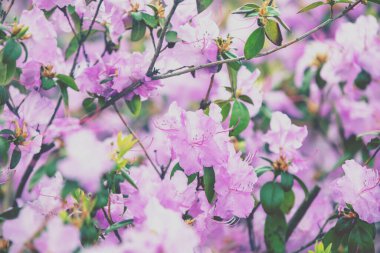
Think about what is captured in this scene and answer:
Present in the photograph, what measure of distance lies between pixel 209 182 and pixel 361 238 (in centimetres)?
40

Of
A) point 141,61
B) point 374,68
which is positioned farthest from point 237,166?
point 374,68

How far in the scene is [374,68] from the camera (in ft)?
5.64

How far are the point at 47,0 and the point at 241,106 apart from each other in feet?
1.88

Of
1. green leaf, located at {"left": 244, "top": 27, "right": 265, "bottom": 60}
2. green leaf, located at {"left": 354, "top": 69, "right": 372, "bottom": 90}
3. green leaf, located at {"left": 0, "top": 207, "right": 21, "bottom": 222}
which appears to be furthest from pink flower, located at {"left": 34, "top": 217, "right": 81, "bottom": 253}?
green leaf, located at {"left": 354, "top": 69, "right": 372, "bottom": 90}

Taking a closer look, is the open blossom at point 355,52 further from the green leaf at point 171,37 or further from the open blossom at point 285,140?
the green leaf at point 171,37

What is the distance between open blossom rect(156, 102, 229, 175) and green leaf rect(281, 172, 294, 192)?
25 cm

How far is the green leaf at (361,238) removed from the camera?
128cm

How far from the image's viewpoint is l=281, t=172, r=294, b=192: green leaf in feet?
4.57

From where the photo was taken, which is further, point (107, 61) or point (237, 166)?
point (107, 61)

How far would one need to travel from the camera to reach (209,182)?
124cm

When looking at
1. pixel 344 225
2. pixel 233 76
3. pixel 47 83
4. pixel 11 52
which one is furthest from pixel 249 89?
pixel 11 52

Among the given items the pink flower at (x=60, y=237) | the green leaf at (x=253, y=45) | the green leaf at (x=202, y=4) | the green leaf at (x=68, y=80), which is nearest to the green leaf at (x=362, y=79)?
the green leaf at (x=253, y=45)

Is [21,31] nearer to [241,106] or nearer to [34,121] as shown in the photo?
[34,121]

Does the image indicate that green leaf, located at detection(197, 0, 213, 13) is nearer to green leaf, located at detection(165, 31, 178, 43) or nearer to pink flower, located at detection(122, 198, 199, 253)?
green leaf, located at detection(165, 31, 178, 43)
